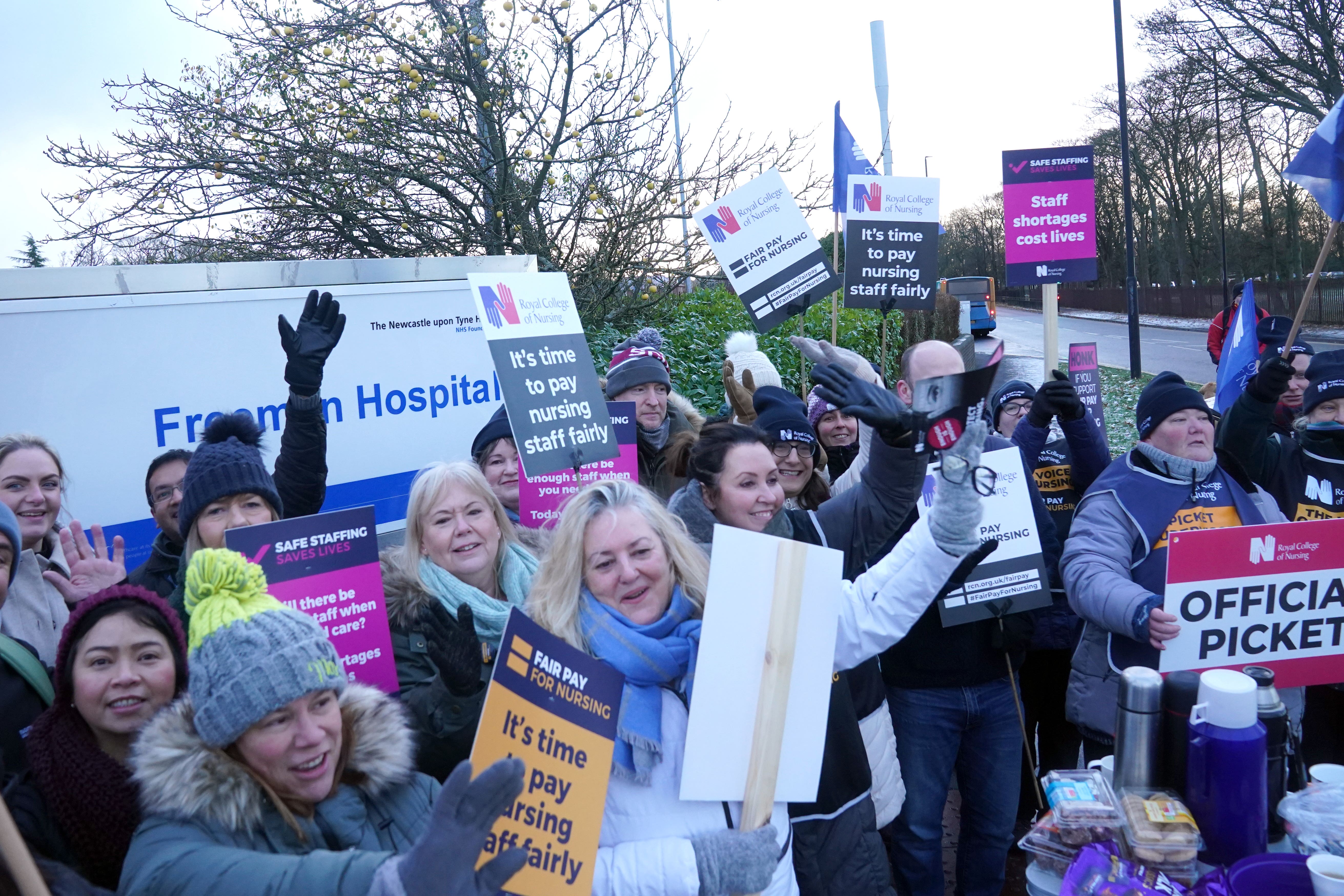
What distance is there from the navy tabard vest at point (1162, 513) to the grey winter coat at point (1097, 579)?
2 centimetres

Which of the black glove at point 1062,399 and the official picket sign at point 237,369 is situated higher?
the official picket sign at point 237,369

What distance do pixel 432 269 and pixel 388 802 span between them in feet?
12.1

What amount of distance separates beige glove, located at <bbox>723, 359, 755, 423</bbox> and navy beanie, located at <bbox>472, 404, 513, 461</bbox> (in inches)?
58.0

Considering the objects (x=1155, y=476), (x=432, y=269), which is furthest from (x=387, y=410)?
(x=1155, y=476)

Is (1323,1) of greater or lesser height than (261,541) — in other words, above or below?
above

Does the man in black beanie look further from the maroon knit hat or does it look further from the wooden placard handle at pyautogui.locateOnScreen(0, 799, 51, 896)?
the wooden placard handle at pyautogui.locateOnScreen(0, 799, 51, 896)

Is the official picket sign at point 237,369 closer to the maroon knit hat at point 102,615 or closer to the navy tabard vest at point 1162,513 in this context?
the maroon knit hat at point 102,615

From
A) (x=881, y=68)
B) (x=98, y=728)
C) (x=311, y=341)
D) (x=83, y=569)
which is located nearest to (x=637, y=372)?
(x=311, y=341)

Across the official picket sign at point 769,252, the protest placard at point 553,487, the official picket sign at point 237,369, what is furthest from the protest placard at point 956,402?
the official picket sign at point 769,252

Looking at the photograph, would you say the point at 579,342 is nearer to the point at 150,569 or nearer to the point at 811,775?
the point at 150,569

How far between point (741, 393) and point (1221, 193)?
39.5 meters

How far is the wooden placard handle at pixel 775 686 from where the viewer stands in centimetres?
199

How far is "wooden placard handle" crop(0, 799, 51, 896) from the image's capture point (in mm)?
1506

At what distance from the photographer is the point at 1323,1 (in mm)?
24812
